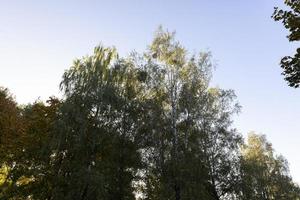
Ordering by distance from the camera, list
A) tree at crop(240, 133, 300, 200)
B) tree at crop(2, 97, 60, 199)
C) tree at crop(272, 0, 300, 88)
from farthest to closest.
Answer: tree at crop(240, 133, 300, 200), tree at crop(2, 97, 60, 199), tree at crop(272, 0, 300, 88)

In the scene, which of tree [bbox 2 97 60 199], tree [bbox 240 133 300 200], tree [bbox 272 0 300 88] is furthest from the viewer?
tree [bbox 240 133 300 200]

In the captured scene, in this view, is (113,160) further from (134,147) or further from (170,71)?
(170,71)

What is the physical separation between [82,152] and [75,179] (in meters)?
2.05

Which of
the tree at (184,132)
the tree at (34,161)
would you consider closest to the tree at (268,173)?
the tree at (184,132)

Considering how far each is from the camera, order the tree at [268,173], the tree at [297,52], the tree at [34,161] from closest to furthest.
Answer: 1. the tree at [297,52]
2. the tree at [34,161]
3. the tree at [268,173]

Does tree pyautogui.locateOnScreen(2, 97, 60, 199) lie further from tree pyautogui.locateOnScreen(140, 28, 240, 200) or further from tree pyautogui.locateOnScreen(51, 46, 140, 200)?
tree pyautogui.locateOnScreen(140, 28, 240, 200)

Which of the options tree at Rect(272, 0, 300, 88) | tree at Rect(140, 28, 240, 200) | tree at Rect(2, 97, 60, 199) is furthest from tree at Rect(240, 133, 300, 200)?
tree at Rect(272, 0, 300, 88)

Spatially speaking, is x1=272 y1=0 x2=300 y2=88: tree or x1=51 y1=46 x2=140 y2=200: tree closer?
x1=272 y1=0 x2=300 y2=88: tree

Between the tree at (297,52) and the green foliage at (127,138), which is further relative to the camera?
the green foliage at (127,138)

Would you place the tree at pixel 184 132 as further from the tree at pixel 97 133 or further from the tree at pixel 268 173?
the tree at pixel 268 173

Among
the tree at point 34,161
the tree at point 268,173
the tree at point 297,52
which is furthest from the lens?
the tree at point 268,173

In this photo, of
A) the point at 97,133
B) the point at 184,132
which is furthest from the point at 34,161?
the point at 184,132

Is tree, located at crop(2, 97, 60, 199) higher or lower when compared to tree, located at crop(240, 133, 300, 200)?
lower

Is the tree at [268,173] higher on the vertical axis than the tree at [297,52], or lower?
higher
